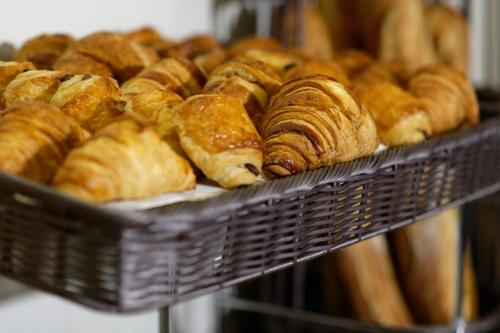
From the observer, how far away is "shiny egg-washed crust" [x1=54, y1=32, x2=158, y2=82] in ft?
3.55

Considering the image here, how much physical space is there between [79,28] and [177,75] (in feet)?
1.19

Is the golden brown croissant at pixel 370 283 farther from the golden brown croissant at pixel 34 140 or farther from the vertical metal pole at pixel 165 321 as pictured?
the golden brown croissant at pixel 34 140

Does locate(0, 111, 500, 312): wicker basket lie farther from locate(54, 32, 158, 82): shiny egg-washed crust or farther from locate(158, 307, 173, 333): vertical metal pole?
locate(54, 32, 158, 82): shiny egg-washed crust

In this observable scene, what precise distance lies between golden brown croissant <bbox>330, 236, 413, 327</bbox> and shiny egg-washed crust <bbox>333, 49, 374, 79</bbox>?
0.35 m

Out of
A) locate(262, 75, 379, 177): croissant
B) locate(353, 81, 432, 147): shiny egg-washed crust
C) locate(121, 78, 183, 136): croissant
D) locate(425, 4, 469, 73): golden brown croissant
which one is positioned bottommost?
locate(425, 4, 469, 73): golden brown croissant

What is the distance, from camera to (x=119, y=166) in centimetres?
Answer: 74

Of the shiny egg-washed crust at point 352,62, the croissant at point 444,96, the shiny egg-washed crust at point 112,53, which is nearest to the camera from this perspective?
the shiny egg-washed crust at point 112,53

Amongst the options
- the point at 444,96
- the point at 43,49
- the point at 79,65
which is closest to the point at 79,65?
the point at 79,65

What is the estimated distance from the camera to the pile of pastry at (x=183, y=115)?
2.53 feet

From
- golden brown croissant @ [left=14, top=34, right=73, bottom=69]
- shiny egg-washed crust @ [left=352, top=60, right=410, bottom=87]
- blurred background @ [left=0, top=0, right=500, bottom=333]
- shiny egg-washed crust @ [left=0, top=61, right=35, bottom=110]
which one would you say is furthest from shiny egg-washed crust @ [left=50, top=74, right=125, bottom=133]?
shiny egg-washed crust @ [left=352, top=60, right=410, bottom=87]

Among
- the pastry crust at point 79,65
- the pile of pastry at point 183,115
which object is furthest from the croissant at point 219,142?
the pastry crust at point 79,65

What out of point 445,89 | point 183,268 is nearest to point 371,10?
point 445,89

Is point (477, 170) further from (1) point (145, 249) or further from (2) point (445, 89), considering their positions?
(1) point (145, 249)

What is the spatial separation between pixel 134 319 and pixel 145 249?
0.90 m
